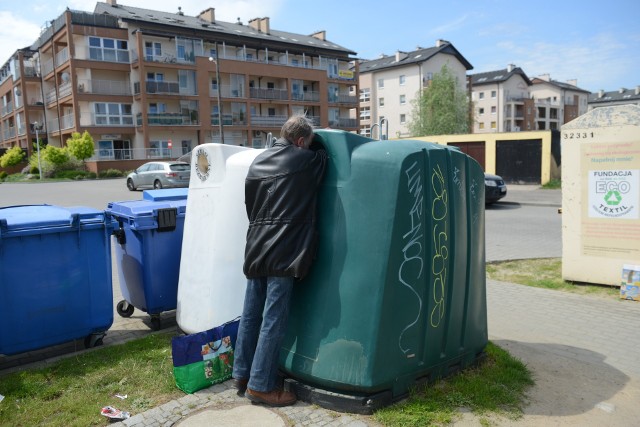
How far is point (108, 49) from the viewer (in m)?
44.0

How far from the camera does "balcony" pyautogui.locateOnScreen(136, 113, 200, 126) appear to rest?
145 ft

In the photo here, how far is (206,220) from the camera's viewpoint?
403cm

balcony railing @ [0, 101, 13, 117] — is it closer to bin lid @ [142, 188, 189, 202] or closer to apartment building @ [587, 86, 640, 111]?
bin lid @ [142, 188, 189, 202]

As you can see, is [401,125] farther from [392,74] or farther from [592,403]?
[592,403]

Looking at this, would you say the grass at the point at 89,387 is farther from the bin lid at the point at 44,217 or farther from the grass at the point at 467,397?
the grass at the point at 467,397

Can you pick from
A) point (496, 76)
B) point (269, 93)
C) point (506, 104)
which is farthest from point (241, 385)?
point (496, 76)

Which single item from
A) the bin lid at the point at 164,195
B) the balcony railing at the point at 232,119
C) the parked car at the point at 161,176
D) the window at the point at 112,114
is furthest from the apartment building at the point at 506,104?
the bin lid at the point at 164,195

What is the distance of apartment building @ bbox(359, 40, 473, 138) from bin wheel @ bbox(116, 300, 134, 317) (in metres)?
61.3

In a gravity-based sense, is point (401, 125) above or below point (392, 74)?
A: below

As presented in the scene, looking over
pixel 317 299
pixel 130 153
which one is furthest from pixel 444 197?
pixel 130 153

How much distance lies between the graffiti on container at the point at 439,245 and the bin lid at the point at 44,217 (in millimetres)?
2831

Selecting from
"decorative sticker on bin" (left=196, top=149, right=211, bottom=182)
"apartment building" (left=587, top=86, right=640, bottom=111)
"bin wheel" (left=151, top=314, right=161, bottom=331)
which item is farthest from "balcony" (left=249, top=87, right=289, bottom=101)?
"apartment building" (left=587, top=86, right=640, bottom=111)

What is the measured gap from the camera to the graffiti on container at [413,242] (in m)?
3.12

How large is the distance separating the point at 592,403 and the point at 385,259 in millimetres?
1757
